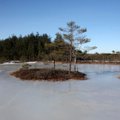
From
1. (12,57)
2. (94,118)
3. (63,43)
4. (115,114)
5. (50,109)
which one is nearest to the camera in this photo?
(94,118)

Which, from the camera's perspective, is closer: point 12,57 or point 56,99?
point 56,99

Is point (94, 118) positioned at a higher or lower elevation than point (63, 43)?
lower

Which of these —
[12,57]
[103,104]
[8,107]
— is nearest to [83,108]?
[103,104]

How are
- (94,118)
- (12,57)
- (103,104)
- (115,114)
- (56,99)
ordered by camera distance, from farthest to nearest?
1. (12,57)
2. (56,99)
3. (103,104)
4. (115,114)
5. (94,118)

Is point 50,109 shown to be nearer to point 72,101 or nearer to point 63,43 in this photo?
point 72,101

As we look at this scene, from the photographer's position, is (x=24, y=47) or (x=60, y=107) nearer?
(x=60, y=107)

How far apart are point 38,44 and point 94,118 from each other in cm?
6703

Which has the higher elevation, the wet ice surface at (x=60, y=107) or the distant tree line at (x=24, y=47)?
the distant tree line at (x=24, y=47)

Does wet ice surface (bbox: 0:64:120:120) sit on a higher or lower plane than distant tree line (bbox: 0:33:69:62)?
lower

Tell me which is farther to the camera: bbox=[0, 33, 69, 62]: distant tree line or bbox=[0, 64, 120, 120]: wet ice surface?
bbox=[0, 33, 69, 62]: distant tree line

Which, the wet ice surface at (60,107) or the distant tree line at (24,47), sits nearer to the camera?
the wet ice surface at (60,107)

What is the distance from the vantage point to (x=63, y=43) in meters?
23.0

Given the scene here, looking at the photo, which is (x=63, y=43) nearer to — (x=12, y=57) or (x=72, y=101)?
(x=72, y=101)

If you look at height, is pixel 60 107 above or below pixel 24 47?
below
